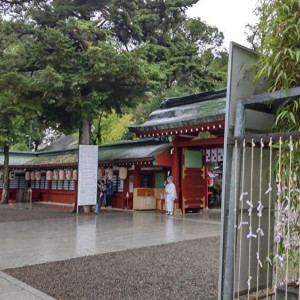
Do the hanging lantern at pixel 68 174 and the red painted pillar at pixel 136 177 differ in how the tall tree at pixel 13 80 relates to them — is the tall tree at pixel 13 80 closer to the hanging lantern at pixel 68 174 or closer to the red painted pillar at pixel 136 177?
the hanging lantern at pixel 68 174

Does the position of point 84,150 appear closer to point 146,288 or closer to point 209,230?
point 209,230

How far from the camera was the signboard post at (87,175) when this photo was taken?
15555mm

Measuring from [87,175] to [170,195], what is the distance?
3.61 m

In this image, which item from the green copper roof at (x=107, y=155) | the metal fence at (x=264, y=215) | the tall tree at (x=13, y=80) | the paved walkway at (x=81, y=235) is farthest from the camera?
the green copper roof at (x=107, y=155)

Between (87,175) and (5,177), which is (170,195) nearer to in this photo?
(87,175)

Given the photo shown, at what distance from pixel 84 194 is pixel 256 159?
1260cm

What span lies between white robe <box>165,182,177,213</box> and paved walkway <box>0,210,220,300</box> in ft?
2.85

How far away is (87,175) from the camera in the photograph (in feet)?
51.7

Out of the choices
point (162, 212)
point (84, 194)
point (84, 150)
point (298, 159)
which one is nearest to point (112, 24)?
point (84, 150)

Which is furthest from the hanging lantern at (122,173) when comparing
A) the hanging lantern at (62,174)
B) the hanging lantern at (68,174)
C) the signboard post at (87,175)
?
the hanging lantern at (62,174)

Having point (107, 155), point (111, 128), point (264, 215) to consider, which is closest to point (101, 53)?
point (107, 155)

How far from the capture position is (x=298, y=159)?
128 inches

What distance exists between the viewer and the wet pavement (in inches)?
314

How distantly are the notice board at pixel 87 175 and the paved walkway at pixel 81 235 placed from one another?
100 cm
